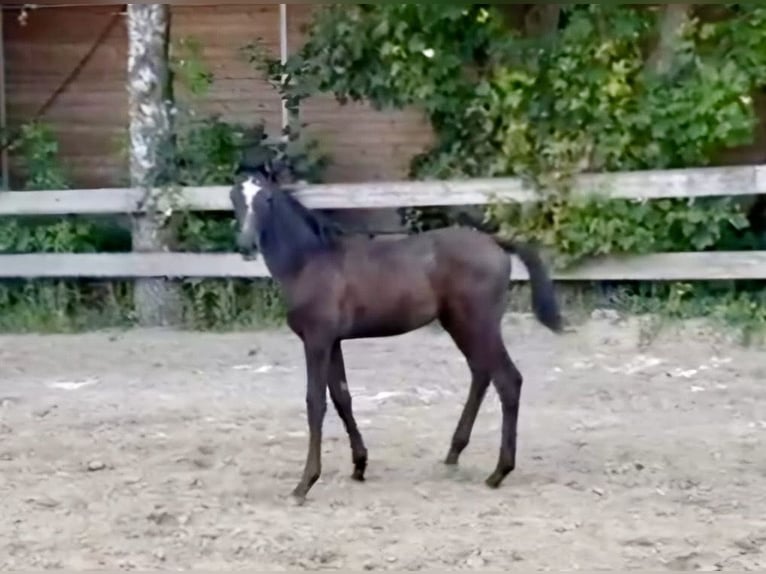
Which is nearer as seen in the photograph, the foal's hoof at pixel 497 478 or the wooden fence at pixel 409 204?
the foal's hoof at pixel 497 478

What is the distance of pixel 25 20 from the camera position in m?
11.4

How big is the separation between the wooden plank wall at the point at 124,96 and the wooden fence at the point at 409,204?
1163 millimetres

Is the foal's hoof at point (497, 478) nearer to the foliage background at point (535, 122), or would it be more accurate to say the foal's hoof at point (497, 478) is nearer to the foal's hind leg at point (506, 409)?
the foal's hind leg at point (506, 409)

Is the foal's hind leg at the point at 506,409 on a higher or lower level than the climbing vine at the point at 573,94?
lower

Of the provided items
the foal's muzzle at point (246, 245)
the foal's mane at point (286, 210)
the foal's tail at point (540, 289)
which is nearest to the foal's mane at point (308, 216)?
the foal's mane at point (286, 210)

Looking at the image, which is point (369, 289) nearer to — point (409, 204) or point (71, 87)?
point (409, 204)

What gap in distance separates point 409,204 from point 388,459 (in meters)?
4.08

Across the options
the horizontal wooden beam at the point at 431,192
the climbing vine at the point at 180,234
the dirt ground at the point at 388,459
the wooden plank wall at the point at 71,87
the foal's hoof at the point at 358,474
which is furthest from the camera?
the wooden plank wall at the point at 71,87

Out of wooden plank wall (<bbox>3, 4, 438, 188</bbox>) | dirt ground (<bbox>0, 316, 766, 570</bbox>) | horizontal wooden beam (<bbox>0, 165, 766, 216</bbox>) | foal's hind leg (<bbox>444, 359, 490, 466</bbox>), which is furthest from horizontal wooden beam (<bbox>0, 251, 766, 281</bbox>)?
foal's hind leg (<bbox>444, 359, 490, 466</bbox>)

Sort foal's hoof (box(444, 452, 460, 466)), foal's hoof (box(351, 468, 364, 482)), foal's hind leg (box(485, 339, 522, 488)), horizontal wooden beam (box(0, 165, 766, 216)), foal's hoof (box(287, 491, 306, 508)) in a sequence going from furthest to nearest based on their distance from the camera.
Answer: horizontal wooden beam (box(0, 165, 766, 216)) < foal's hoof (box(444, 452, 460, 466)) < foal's hoof (box(351, 468, 364, 482)) < foal's hind leg (box(485, 339, 522, 488)) < foal's hoof (box(287, 491, 306, 508))

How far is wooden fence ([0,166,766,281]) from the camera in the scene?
936cm

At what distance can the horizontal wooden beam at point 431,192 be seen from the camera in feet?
30.7

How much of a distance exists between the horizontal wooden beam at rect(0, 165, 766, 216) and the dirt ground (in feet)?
3.63

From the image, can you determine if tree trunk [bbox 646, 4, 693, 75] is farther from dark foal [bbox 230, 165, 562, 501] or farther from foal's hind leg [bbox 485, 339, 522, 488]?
foal's hind leg [bbox 485, 339, 522, 488]
